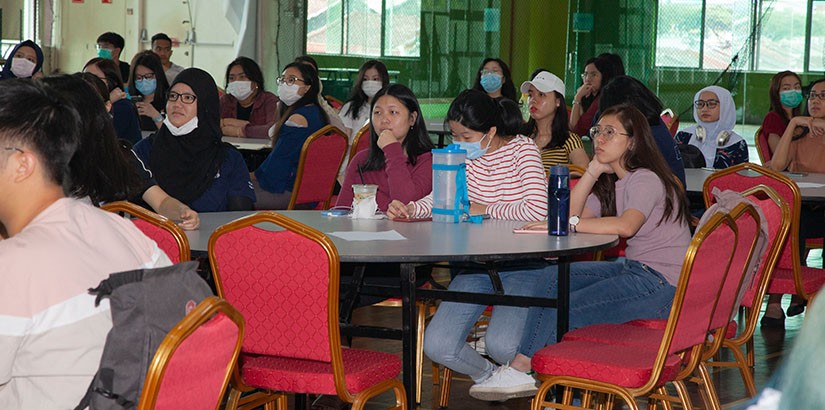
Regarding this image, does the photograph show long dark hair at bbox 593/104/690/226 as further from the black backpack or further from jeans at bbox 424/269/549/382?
the black backpack

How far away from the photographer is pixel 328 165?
5.50m

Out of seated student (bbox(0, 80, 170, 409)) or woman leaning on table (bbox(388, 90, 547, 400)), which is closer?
seated student (bbox(0, 80, 170, 409))

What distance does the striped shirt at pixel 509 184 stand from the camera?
12.2ft

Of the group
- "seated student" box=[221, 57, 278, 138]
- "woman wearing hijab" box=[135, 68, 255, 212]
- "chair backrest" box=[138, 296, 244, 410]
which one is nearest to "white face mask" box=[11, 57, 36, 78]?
"seated student" box=[221, 57, 278, 138]

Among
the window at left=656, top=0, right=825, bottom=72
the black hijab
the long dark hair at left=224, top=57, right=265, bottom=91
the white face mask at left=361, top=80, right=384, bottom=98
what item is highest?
the window at left=656, top=0, right=825, bottom=72

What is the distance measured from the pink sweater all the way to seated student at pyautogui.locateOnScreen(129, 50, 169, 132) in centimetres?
338

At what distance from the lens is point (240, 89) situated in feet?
24.4

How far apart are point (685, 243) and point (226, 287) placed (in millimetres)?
1615

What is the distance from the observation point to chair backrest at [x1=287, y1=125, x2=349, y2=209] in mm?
5316

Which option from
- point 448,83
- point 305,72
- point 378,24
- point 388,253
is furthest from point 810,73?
point 388,253

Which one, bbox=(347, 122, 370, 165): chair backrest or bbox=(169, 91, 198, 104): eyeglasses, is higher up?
bbox=(169, 91, 198, 104): eyeglasses

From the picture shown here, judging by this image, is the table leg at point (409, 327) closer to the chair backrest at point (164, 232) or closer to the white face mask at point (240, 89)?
the chair backrest at point (164, 232)

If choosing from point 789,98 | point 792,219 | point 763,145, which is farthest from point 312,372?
point 789,98

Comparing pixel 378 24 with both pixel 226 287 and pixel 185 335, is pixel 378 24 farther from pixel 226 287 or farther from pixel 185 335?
pixel 185 335
